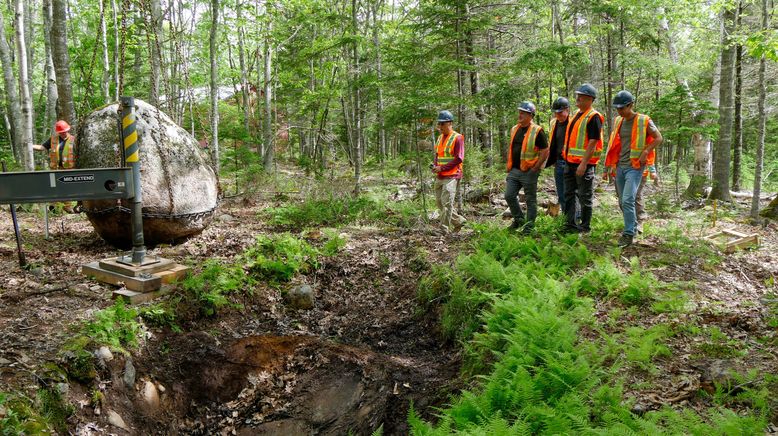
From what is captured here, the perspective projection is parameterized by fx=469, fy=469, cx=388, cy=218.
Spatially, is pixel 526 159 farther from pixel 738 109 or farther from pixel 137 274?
pixel 738 109

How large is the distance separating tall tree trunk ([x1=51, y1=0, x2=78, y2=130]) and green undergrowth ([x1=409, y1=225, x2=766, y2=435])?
→ 8.77 metres

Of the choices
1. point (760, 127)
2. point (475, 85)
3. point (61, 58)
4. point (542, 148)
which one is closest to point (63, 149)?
point (61, 58)

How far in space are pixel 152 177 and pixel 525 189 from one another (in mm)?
6275

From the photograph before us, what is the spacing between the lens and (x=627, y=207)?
23.7 feet

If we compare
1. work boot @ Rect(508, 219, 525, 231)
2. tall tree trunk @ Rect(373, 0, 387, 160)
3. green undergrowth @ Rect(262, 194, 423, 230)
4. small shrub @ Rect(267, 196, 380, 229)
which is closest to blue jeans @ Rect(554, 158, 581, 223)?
work boot @ Rect(508, 219, 525, 231)

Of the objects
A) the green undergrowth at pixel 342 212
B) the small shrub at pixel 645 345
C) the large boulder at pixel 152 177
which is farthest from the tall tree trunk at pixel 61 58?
the small shrub at pixel 645 345

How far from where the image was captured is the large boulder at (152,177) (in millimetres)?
7430

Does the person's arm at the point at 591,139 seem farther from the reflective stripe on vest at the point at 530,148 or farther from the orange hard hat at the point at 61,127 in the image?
the orange hard hat at the point at 61,127

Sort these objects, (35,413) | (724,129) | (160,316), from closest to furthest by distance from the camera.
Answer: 1. (35,413)
2. (160,316)
3. (724,129)

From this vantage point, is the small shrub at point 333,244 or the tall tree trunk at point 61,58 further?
the tall tree trunk at point 61,58

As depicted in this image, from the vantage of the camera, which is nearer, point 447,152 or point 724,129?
point 447,152

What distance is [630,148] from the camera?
7238 mm

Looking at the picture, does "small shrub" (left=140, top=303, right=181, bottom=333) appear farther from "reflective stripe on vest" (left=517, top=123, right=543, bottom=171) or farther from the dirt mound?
"reflective stripe on vest" (left=517, top=123, right=543, bottom=171)

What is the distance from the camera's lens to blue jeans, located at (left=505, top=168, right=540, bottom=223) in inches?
326
